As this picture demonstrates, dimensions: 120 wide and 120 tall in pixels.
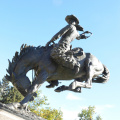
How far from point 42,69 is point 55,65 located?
0.47m

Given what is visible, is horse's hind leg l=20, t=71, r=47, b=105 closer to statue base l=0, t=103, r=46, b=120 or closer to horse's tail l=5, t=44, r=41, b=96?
horse's tail l=5, t=44, r=41, b=96

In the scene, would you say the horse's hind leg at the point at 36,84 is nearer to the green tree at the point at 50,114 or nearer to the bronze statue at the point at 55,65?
the bronze statue at the point at 55,65

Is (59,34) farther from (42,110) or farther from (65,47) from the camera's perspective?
(42,110)

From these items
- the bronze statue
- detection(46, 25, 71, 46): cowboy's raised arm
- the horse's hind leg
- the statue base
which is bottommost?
the statue base

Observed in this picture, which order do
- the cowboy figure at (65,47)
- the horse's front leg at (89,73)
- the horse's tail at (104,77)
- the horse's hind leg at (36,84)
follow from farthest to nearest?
the horse's tail at (104,77) < the horse's front leg at (89,73) < the cowboy figure at (65,47) < the horse's hind leg at (36,84)

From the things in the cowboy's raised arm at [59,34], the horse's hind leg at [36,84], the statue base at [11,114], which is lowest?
the statue base at [11,114]

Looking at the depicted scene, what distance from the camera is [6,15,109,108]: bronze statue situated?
4867mm

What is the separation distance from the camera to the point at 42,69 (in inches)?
198

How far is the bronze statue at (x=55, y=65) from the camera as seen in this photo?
487 cm

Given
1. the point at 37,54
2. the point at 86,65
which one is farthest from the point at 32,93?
the point at 86,65

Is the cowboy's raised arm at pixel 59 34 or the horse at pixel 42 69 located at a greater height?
the cowboy's raised arm at pixel 59 34

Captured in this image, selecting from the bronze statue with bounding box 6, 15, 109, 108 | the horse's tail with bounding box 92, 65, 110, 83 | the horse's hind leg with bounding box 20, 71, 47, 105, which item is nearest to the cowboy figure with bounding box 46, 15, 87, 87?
the bronze statue with bounding box 6, 15, 109, 108

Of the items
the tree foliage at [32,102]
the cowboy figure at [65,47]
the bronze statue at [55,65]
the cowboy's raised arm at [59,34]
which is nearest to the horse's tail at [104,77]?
the bronze statue at [55,65]

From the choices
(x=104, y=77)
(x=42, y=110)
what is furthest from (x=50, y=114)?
(x=104, y=77)
